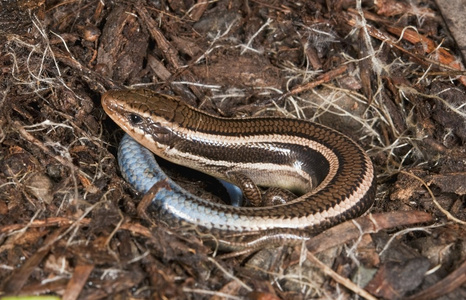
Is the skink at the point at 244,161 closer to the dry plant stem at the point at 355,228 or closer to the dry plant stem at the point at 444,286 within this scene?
the dry plant stem at the point at 355,228

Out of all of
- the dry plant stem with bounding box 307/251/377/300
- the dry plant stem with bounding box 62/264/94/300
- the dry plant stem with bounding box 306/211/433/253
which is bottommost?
the dry plant stem with bounding box 307/251/377/300

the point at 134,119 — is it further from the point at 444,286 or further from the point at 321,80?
the point at 444,286

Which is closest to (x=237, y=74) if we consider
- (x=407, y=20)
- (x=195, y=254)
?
(x=407, y=20)

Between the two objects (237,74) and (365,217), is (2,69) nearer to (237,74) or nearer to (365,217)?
(237,74)

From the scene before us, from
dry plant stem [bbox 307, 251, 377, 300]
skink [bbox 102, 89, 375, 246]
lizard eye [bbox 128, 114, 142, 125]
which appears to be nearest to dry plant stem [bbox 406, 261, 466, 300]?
dry plant stem [bbox 307, 251, 377, 300]

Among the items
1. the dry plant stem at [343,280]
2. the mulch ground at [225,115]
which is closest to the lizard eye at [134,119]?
the mulch ground at [225,115]

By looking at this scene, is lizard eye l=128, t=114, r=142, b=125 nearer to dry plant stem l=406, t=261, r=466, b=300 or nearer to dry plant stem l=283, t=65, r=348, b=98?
dry plant stem l=283, t=65, r=348, b=98

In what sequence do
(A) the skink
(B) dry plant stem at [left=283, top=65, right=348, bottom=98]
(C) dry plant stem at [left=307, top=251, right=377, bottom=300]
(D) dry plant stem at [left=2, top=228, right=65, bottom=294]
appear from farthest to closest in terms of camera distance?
(B) dry plant stem at [left=283, top=65, right=348, bottom=98] → (A) the skink → (C) dry plant stem at [left=307, top=251, right=377, bottom=300] → (D) dry plant stem at [left=2, top=228, right=65, bottom=294]

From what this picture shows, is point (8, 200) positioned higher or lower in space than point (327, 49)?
lower
